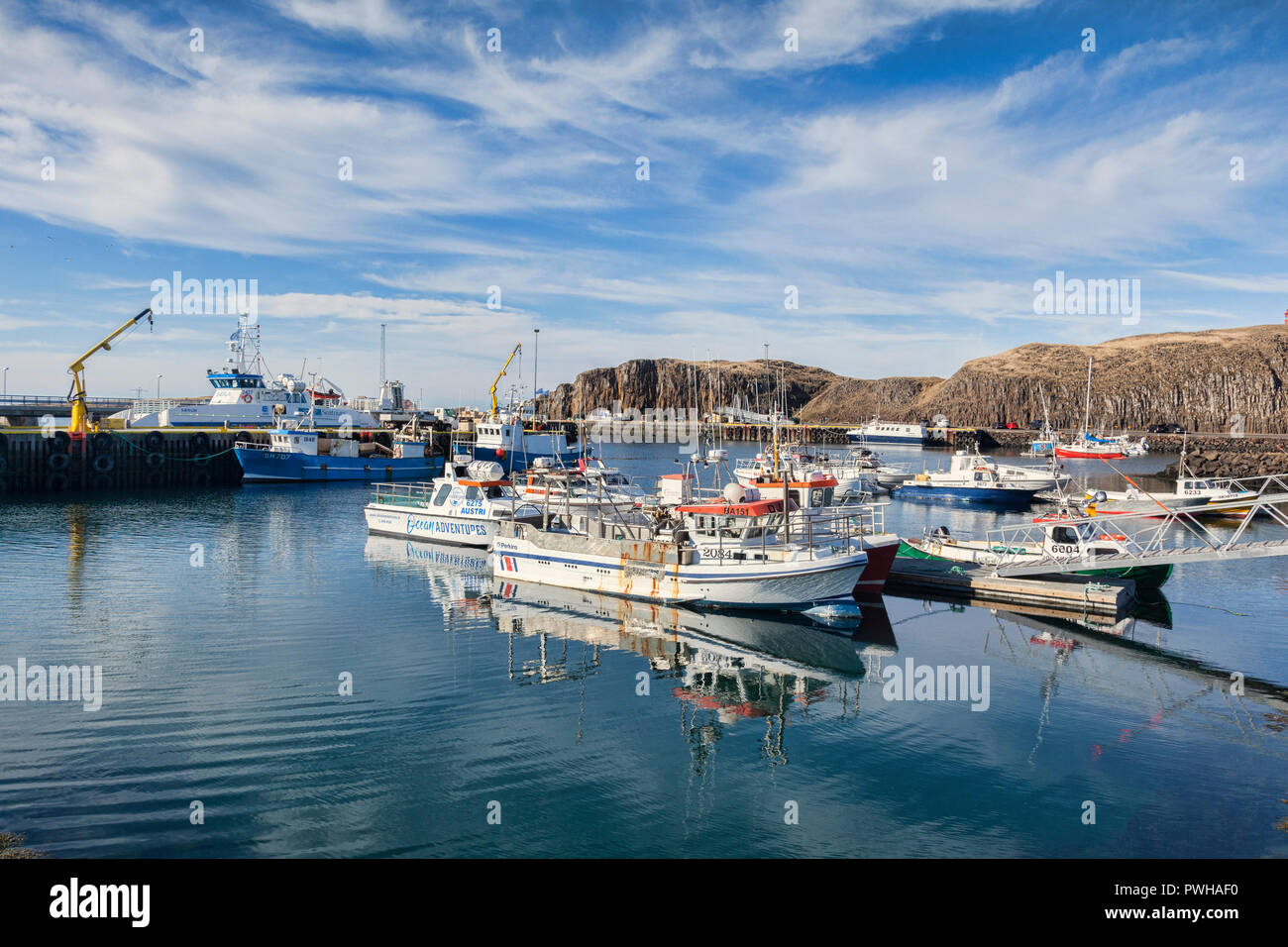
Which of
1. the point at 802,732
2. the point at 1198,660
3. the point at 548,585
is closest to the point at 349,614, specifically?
the point at 548,585

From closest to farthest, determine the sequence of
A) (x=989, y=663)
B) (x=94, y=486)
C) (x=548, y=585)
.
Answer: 1. (x=989, y=663)
2. (x=548, y=585)
3. (x=94, y=486)

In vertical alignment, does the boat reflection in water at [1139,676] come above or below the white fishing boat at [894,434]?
below

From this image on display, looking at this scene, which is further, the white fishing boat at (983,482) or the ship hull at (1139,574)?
the white fishing boat at (983,482)

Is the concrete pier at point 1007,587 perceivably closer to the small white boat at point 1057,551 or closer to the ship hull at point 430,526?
the small white boat at point 1057,551
